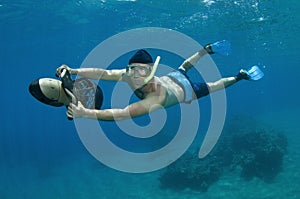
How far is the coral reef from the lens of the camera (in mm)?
16234

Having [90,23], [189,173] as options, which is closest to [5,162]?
[90,23]

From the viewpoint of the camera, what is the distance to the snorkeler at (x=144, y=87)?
545 centimetres

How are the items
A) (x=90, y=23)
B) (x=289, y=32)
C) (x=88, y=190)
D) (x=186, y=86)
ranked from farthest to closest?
(x=289, y=32)
(x=90, y=23)
(x=88, y=190)
(x=186, y=86)

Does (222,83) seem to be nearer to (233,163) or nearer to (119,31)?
(233,163)

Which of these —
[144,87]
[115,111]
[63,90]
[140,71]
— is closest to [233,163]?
[144,87]

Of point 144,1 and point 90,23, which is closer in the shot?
point 144,1

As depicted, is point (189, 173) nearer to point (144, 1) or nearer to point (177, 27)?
point (144, 1)

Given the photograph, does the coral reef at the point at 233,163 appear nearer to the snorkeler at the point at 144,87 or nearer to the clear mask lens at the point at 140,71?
the snorkeler at the point at 144,87

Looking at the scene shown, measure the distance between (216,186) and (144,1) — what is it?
38.4ft

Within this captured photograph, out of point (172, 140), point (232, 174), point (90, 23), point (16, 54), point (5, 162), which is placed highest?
point (90, 23)

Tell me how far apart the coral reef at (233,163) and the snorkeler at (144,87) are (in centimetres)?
877

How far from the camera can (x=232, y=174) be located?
1677 centimetres

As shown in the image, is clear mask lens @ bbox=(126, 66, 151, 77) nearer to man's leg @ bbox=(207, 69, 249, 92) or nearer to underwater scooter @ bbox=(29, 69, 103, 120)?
underwater scooter @ bbox=(29, 69, 103, 120)

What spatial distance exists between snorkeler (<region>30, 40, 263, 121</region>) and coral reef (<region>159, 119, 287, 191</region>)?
28.8 ft
